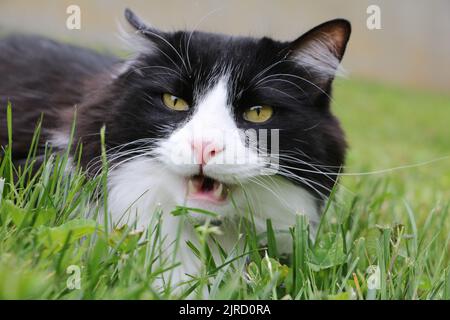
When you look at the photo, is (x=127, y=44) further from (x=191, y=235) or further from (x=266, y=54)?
(x=191, y=235)

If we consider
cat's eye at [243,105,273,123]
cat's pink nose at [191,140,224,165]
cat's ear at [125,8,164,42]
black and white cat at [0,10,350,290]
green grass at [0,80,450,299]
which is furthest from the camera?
cat's ear at [125,8,164,42]

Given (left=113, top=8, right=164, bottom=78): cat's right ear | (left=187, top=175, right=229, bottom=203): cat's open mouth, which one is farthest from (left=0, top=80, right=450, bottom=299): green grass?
(left=113, top=8, right=164, bottom=78): cat's right ear

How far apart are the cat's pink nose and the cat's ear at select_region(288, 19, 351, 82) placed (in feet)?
1.59

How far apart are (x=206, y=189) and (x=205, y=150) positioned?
7.0 inches

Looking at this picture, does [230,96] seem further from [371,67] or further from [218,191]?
[371,67]

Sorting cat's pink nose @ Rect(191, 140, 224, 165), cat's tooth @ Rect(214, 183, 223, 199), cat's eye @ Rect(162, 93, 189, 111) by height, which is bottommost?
cat's tooth @ Rect(214, 183, 223, 199)

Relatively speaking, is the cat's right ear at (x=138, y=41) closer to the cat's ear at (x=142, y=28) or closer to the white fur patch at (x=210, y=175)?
the cat's ear at (x=142, y=28)

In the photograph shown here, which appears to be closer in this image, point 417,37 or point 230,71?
point 230,71

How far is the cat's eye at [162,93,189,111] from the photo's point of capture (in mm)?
1753

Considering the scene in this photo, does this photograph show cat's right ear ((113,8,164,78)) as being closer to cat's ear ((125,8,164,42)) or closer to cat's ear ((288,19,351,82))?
cat's ear ((125,8,164,42))

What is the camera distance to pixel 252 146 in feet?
5.41

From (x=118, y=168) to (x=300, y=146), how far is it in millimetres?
535
